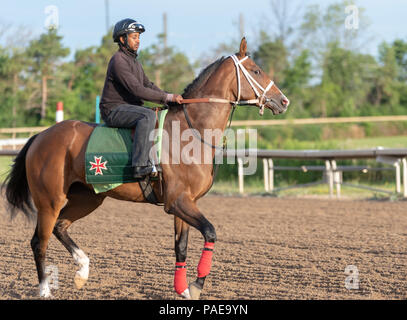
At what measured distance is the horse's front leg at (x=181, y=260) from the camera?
5.15m

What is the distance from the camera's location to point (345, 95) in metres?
41.5

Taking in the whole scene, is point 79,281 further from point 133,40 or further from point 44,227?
point 133,40

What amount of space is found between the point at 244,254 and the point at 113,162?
2.35 m

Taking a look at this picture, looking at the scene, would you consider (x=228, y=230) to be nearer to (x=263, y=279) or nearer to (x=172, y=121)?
(x=263, y=279)

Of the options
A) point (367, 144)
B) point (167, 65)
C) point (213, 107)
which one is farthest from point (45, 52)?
point (213, 107)

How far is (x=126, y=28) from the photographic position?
18.4 ft

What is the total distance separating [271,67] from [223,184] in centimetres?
2418

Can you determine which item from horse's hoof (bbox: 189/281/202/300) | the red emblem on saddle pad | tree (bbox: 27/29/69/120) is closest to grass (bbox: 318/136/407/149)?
tree (bbox: 27/29/69/120)

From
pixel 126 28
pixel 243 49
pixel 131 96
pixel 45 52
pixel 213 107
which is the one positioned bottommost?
pixel 213 107

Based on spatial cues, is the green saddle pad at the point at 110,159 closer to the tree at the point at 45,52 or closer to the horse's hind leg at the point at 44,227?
the horse's hind leg at the point at 44,227

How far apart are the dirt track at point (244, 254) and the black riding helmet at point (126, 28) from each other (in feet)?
7.73

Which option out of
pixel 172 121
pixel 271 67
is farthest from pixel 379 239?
pixel 271 67

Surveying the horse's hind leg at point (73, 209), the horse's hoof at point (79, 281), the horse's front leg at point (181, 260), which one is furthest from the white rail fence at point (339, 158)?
the horse's hoof at point (79, 281)

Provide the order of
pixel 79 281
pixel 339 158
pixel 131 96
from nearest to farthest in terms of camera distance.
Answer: pixel 79 281
pixel 131 96
pixel 339 158
